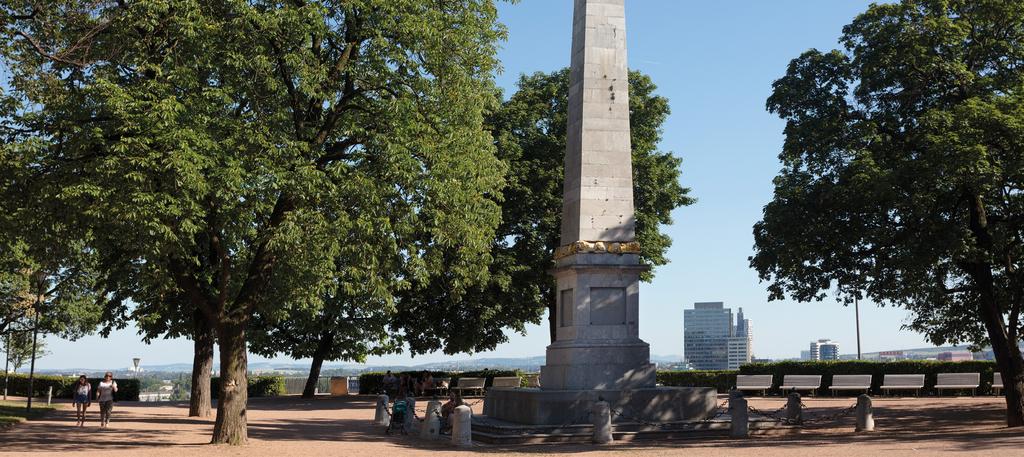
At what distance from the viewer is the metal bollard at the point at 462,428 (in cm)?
2053

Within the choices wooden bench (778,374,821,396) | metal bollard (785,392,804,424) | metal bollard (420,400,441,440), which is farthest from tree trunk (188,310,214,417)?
wooden bench (778,374,821,396)

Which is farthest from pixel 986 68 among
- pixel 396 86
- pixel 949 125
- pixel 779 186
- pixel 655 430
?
pixel 396 86

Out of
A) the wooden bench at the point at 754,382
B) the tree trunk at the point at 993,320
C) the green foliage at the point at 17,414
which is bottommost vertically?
the green foliage at the point at 17,414

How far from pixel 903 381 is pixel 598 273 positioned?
24.3 metres

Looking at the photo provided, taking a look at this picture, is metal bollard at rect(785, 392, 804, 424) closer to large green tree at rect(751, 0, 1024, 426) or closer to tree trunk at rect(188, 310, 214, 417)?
large green tree at rect(751, 0, 1024, 426)

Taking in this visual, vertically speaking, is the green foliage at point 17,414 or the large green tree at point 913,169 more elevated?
the large green tree at point 913,169

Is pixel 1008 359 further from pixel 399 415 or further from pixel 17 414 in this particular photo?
pixel 17 414

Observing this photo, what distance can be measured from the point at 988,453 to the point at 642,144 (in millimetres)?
25347

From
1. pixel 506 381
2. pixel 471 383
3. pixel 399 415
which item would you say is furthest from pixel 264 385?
pixel 399 415

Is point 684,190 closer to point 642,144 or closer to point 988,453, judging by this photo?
point 642,144

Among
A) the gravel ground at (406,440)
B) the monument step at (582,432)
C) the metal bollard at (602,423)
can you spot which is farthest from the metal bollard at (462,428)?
the metal bollard at (602,423)

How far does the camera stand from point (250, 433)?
24.3m

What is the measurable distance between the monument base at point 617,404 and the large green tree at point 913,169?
627 centimetres

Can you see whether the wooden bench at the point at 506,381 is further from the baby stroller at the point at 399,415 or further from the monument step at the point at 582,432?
the monument step at the point at 582,432
